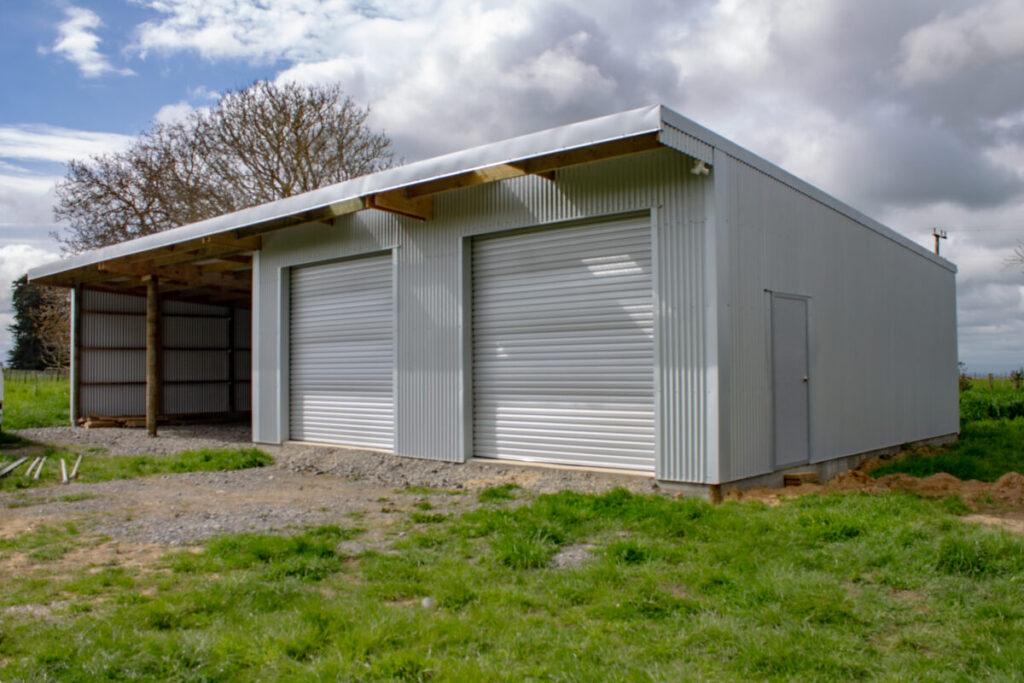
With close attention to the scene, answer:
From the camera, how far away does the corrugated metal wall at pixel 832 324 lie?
818 centimetres

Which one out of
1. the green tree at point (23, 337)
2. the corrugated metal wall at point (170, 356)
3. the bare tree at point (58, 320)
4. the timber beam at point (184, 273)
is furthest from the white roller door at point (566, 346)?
the green tree at point (23, 337)

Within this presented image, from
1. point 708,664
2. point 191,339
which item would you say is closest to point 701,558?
point 708,664

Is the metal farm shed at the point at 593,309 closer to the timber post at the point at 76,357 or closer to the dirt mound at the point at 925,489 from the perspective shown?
the dirt mound at the point at 925,489

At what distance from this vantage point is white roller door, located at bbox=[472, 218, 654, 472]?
8.54 m

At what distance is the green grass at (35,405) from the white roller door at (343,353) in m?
9.07

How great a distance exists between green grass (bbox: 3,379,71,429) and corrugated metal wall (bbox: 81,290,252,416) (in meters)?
1.36

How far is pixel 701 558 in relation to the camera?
210 inches

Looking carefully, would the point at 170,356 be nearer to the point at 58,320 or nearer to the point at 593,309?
the point at 58,320

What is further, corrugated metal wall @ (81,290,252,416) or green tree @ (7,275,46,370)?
green tree @ (7,275,46,370)

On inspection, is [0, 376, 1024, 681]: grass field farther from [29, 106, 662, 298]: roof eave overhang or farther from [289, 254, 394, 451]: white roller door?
[289, 254, 394, 451]: white roller door

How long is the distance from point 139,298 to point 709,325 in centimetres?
1630

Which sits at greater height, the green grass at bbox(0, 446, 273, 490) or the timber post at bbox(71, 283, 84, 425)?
the timber post at bbox(71, 283, 84, 425)

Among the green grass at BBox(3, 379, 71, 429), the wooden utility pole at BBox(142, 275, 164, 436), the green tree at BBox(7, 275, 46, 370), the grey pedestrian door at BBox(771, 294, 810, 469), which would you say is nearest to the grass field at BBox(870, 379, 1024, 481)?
the grey pedestrian door at BBox(771, 294, 810, 469)

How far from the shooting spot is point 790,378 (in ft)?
30.3
